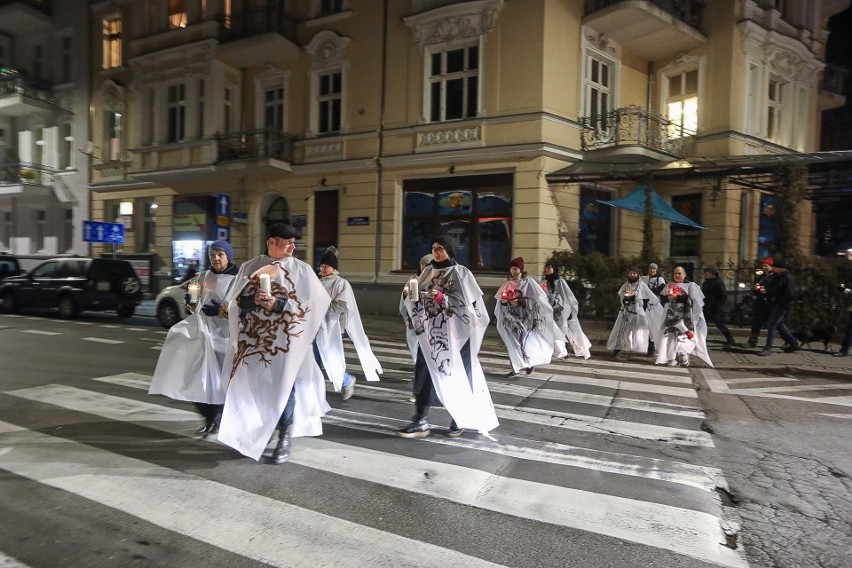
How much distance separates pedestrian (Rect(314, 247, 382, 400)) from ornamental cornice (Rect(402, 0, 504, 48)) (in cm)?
1109

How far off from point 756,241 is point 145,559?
1848 centimetres

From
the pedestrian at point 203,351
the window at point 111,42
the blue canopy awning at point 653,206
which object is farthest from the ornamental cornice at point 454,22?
the window at point 111,42

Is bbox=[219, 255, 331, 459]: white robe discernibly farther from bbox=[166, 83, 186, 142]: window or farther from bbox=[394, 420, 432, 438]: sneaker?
bbox=[166, 83, 186, 142]: window

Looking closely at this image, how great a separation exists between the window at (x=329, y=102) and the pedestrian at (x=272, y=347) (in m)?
15.2

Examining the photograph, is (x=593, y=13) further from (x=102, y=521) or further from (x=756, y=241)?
(x=102, y=521)

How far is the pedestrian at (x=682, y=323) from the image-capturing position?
10164 mm

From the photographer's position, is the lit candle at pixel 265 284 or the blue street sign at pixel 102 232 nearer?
the lit candle at pixel 265 284

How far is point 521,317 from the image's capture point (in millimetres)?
8508

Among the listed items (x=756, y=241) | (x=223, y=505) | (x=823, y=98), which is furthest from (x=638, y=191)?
(x=223, y=505)

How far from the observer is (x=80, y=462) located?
4684 millimetres

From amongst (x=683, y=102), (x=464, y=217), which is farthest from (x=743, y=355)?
(x=683, y=102)

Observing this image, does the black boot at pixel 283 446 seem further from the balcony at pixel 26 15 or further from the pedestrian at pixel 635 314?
the balcony at pixel 26 15

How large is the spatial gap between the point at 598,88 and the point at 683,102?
3.09 m

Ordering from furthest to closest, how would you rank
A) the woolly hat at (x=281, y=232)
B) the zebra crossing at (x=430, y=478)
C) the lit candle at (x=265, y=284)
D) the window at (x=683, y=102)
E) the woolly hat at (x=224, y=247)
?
the window at (x=683, y=102)
the woolly hat at (x=224, y=247)
the woolly hat at (x=281, y=232)
the lit candle at (x=265, y=284)
the zebra crossing at (x=430, y=478)
